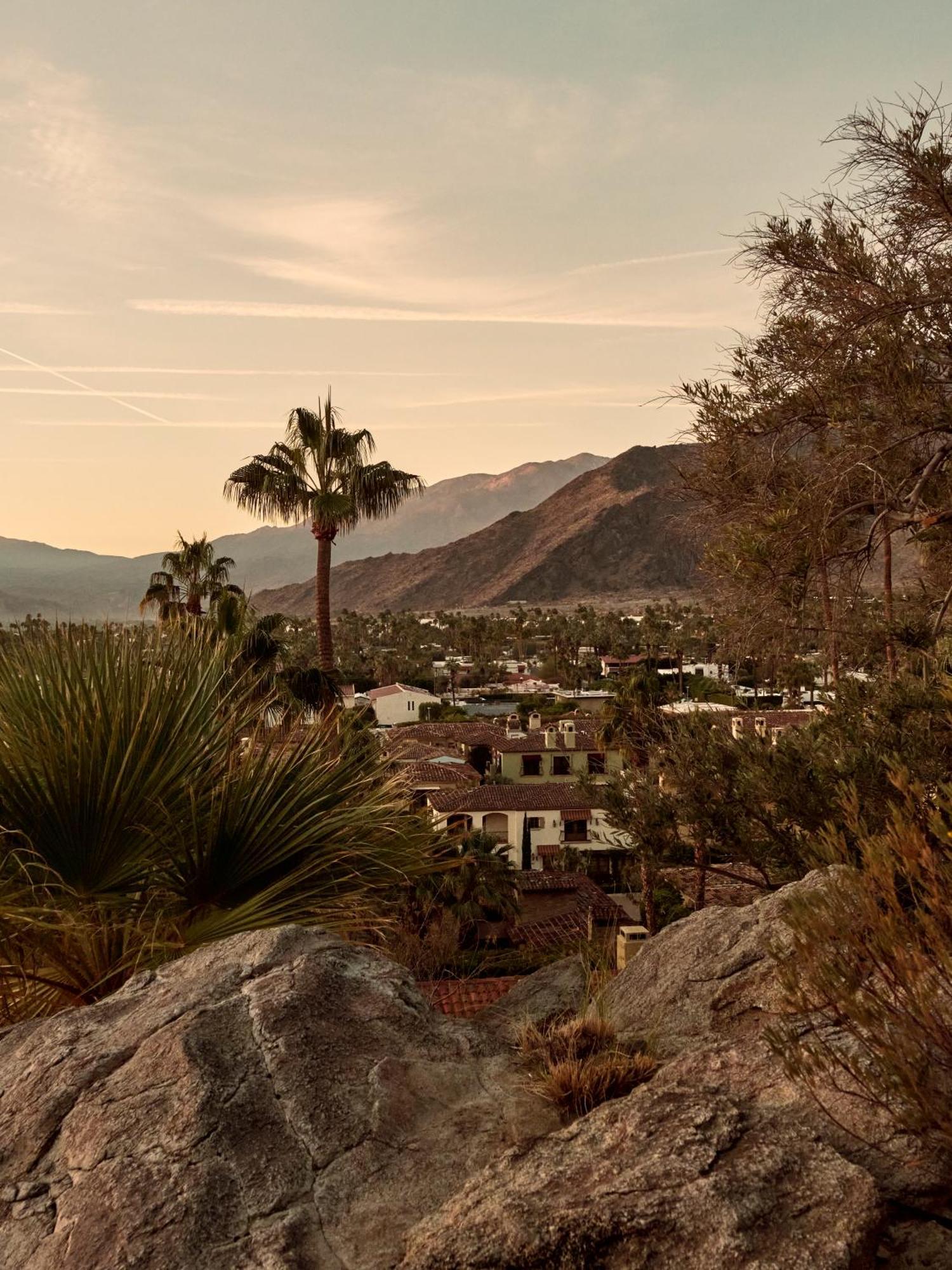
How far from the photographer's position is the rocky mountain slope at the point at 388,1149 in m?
2.46

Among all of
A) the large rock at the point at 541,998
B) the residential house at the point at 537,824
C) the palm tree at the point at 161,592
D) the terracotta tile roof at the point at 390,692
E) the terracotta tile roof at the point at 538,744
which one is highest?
the palm tree at the point at 161,592

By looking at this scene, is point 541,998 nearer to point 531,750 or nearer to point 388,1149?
point 388,1149

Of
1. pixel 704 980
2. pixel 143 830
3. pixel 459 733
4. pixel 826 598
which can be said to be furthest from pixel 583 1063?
pixel 459 733

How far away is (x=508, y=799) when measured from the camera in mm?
43844

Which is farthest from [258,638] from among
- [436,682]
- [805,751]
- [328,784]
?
[436,682]

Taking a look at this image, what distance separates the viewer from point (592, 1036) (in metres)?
3.79

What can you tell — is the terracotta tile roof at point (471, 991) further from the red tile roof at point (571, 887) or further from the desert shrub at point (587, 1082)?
the red tile roof at point (571, 887)

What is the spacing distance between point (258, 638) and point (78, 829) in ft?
56.3

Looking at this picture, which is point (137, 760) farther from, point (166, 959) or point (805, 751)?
point (805, 751)

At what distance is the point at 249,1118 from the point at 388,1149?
482 mm

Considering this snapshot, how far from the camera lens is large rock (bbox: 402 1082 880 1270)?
236 centimetres

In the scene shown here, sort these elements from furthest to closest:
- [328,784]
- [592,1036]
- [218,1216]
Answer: [328,784] < [592,1036] < [218,1216]

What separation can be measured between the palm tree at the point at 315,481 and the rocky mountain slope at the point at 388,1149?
16.7 m

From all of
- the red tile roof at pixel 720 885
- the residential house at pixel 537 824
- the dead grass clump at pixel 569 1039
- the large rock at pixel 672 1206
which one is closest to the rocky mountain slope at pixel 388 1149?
the large rock at pixel 672 1206
